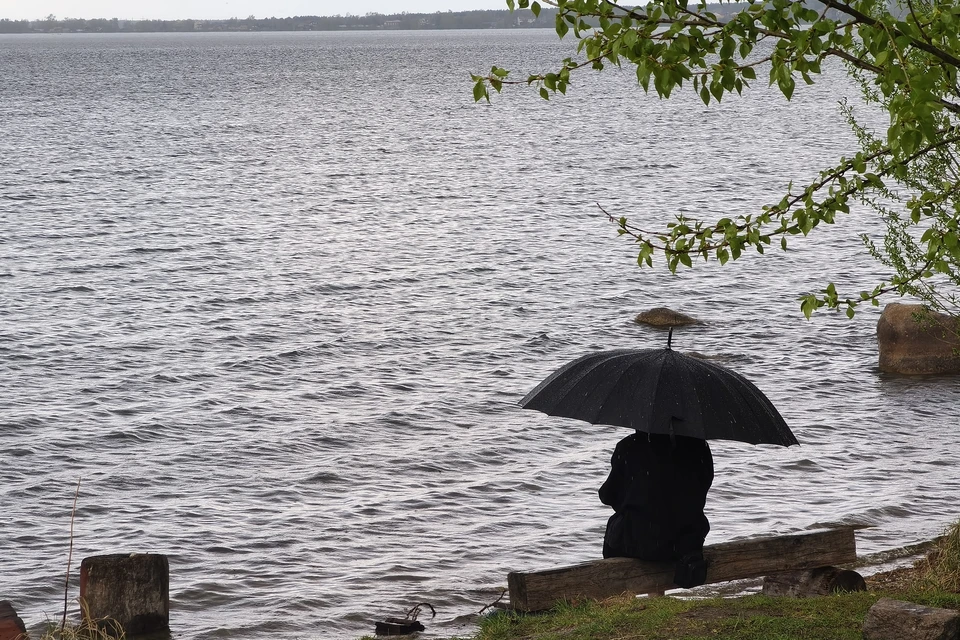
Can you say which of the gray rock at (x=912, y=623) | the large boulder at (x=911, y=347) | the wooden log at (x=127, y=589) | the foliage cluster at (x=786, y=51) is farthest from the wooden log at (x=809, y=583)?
the large boulder at (x=911, y=347)

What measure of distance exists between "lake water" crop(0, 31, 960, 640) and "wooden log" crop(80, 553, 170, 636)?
1262 millimetres

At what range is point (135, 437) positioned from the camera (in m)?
17.0

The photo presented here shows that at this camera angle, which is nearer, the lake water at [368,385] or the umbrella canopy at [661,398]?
the umbrella canopy at [661,398]

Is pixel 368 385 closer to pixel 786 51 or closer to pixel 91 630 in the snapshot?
pixel 91 630

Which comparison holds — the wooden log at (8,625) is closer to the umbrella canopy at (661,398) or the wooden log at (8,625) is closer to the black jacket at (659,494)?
the umbrella canopy at (661,398)

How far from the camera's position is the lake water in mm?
13133

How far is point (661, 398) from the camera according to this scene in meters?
8.03

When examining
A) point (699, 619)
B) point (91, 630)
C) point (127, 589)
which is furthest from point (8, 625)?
point (699, 619)

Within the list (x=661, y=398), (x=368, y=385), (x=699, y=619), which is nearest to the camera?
(x=661, y=398)

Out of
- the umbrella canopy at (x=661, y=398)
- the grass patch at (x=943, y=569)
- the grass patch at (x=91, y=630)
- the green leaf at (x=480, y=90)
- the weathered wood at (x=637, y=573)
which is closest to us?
the green leaf at (x=480, y=90)

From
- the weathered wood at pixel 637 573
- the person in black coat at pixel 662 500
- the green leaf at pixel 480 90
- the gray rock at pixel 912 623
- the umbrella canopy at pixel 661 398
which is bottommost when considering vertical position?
the weathered wood at pixel 637 573

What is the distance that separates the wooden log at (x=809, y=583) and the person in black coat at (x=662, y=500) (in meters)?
1.35

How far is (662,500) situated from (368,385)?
40.0 feet

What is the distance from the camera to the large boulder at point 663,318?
2455cm
